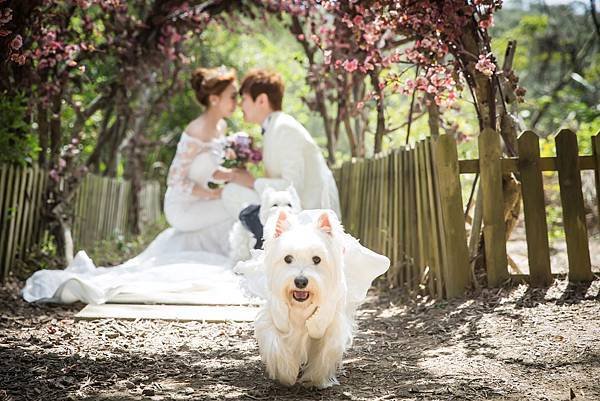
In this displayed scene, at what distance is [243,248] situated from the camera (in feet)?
20.3

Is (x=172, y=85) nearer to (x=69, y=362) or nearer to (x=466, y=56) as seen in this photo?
(x=466, y=56)

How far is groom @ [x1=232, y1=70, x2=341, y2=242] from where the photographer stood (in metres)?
6.19

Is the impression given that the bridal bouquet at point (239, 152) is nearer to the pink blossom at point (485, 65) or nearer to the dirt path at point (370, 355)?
the dirt path at point (370, 355)

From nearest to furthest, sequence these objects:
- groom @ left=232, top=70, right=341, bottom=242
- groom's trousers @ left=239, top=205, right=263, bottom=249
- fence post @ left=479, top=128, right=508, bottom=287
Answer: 1. fence post @ left=479, top=128, right=508, bottom=287
2. groom's trousers @ left=239, top=205, right=263, bottom=249
3. groom @ left=232, top=70, right=341, bottom=242

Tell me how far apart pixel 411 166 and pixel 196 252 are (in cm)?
263

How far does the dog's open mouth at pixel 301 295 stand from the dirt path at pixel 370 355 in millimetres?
463

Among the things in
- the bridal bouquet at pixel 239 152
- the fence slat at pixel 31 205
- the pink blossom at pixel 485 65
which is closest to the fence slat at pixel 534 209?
the pink blossom at pixel 485 65

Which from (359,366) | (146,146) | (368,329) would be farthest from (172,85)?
(359,366)

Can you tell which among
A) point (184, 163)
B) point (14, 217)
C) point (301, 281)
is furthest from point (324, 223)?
point (184, 163)

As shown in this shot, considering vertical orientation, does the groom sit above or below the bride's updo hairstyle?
below

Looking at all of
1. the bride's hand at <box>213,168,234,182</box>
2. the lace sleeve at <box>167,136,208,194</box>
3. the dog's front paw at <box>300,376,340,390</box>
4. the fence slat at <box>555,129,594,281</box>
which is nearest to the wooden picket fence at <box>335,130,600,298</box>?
the fence slat at <box>555,129,594,281</box>

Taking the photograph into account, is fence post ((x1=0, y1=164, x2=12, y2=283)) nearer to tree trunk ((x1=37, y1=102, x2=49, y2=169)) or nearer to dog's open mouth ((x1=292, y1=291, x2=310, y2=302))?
tree trunk ((x1=37, y1=102, x2=49, y2=169))

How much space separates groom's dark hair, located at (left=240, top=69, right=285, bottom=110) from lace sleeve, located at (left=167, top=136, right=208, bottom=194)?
1.01 m

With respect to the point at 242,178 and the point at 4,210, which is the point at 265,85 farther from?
the point at 4,210
